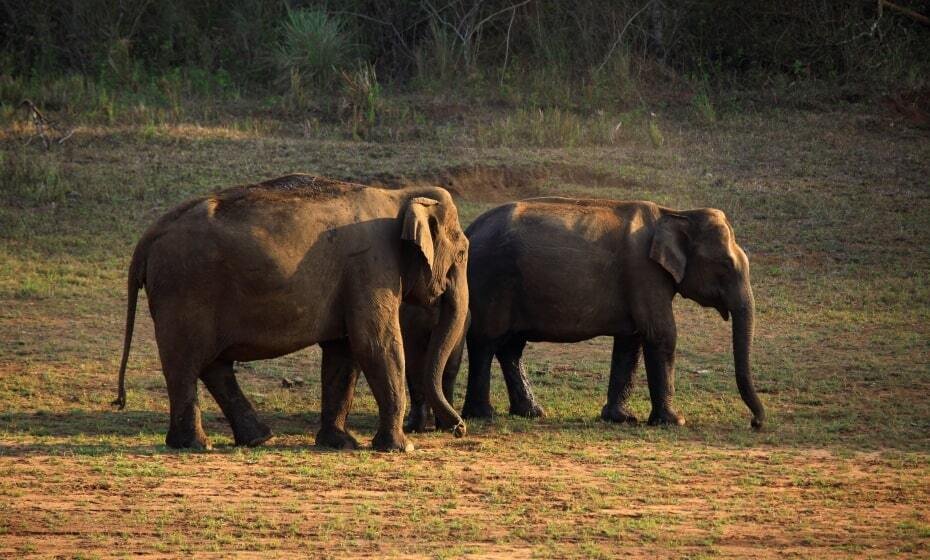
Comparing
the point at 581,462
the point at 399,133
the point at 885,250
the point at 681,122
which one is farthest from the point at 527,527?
the point at 681,122

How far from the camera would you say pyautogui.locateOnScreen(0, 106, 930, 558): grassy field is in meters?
7.79

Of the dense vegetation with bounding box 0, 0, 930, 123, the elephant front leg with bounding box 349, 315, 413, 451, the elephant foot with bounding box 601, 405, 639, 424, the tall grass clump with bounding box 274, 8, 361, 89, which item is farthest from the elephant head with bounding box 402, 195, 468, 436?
the tall grass clump with bounding box 274, 8, 361, 89

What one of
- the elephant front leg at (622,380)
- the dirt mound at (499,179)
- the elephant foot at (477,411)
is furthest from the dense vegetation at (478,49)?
the elephant foot at (477,411)

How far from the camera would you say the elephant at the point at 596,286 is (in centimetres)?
1117

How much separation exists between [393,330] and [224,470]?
58.5 inches

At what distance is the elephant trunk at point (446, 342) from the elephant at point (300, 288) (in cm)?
Answer: 1

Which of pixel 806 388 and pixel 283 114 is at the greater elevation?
pixel 283 114

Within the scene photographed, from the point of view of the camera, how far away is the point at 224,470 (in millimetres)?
8750

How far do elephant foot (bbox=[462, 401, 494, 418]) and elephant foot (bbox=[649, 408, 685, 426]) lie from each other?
3.92ft

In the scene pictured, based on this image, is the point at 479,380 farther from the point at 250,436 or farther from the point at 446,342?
the point at 250,436

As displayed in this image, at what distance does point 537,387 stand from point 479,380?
51.0 inches

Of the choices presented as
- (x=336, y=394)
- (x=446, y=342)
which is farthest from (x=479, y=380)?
(x=336, y=394)

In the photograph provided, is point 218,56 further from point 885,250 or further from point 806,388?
point 806,388

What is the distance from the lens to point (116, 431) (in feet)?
33.6
